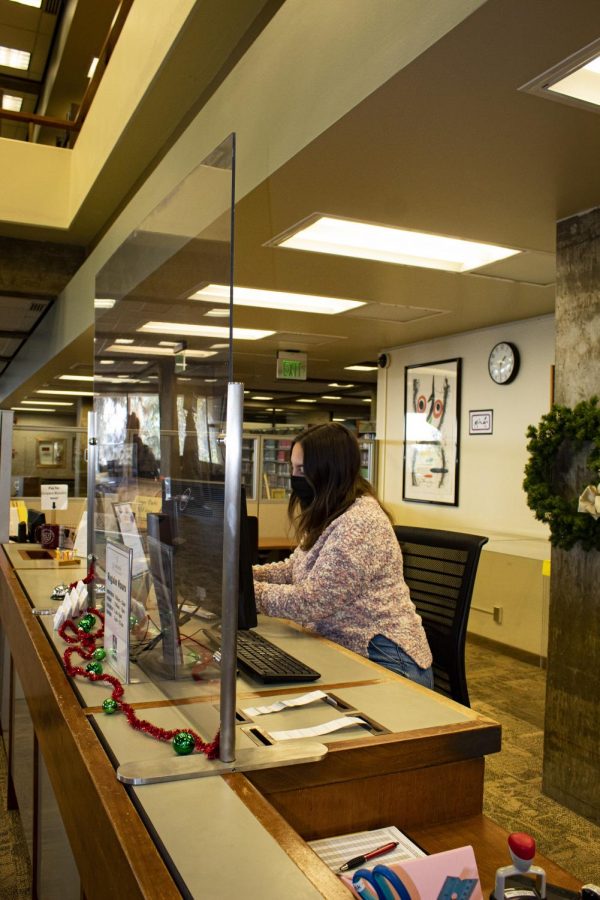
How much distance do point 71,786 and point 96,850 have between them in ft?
0.72

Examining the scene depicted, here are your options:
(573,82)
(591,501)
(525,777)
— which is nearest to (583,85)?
(573,82)

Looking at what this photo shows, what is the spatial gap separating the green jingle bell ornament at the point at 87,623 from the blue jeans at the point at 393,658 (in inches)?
29.6

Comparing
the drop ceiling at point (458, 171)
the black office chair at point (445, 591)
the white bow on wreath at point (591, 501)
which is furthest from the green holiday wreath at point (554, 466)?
the drop ceiling at point (458, 171)

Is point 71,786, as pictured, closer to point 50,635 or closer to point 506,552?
point 50,635

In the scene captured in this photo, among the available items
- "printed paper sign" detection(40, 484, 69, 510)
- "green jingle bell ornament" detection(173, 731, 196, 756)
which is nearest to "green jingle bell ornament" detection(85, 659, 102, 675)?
"green jingle bell ornament" detection(173, 731, 196, 756)

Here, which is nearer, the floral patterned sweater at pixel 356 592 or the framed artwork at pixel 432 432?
the floral patterned sweater at pixel 356 592

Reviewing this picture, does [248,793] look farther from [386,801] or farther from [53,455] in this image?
[53,455]

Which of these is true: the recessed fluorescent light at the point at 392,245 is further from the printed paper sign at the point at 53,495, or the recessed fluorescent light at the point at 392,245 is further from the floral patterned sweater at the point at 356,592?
the floral patterned sweater at the point at 356,592

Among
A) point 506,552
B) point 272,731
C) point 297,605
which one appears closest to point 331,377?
point 506,552

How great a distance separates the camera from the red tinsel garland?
118cm

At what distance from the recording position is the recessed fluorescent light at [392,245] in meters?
3.60

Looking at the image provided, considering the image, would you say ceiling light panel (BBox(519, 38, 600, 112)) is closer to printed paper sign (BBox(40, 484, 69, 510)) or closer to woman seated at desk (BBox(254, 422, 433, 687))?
woman seated at desk (BBox(254, 422, 433, 687))

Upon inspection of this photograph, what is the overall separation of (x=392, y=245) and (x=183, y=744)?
125 inches

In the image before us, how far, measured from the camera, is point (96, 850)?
1.06 meters
